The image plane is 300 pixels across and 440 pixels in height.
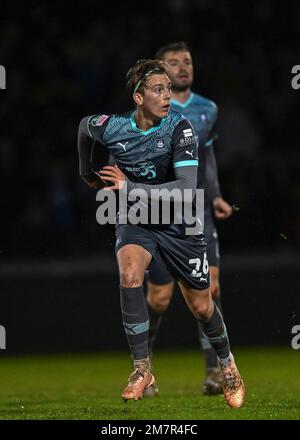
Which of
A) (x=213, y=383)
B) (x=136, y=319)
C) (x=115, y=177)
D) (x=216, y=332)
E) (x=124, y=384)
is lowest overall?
(x=124, y=384)

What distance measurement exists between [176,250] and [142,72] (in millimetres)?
1169

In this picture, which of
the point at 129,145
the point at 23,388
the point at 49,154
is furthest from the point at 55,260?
the point at 129,145

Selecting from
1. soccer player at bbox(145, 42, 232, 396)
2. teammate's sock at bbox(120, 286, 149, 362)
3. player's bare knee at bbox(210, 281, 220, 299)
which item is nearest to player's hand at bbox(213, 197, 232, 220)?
soccer player at bbox(145, 42, 232, 396)

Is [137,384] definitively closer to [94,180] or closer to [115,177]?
[115,177]

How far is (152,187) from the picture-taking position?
7.43 metres

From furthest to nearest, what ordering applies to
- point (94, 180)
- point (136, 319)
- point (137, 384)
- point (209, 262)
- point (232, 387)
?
point (209, 262)
point (94, 180)
point (232, 387)
point (136, 319)
point (137, 384)

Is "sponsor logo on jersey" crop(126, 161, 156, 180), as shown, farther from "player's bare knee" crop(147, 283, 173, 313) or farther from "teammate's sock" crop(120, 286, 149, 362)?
"player's bare knee" crop(147, 283, 173, 313)

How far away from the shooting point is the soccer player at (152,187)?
745 cm

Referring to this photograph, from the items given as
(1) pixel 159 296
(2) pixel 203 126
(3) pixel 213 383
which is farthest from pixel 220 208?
(3) pixel 213 383

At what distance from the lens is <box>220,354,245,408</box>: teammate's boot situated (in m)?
7.68

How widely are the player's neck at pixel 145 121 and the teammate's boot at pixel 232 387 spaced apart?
5.37ft

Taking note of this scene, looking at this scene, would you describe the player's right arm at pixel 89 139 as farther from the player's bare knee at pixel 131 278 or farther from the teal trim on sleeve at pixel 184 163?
the player's bare knee at pixel 131 278

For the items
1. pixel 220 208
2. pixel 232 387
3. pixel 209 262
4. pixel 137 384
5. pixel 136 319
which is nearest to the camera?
pixel 137 384

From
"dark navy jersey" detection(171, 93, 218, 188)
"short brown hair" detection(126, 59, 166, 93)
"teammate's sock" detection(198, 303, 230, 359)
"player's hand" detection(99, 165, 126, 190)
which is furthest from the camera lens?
"dark navy jersey" detection(171, 93, 218, 188)
